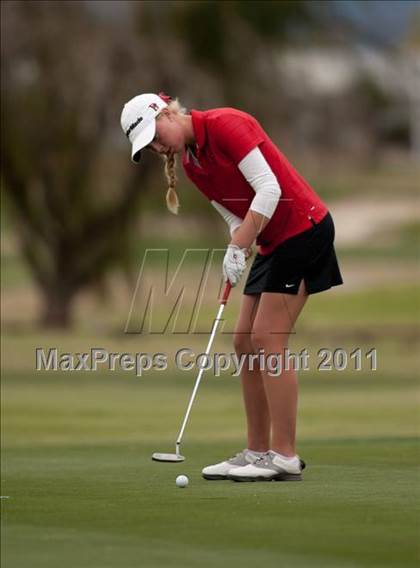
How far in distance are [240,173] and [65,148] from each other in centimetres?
1936

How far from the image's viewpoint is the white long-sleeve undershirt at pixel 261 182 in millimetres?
7410

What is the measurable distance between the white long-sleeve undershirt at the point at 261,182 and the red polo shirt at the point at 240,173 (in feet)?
0.13

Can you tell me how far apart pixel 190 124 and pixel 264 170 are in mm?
424

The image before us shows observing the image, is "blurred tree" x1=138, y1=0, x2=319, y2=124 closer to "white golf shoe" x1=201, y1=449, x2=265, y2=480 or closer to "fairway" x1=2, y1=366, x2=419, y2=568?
"fairway" x1=2, y1=366, x2=419, y2=568

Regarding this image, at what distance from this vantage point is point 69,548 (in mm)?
5750

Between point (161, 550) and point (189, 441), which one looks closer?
point (161, 550)

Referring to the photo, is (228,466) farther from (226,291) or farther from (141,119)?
(141,119)

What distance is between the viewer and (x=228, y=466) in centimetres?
785

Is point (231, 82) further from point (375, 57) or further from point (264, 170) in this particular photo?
point (264, 170)

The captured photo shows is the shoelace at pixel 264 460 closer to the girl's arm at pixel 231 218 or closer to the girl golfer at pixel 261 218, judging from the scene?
the girl golfer at pixel 261 218

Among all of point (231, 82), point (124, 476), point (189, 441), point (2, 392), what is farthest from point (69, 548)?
point (231, 82)

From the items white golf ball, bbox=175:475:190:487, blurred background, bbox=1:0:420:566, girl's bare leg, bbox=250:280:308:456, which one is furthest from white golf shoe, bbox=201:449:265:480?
blurred background, bbox=1:0:420:566

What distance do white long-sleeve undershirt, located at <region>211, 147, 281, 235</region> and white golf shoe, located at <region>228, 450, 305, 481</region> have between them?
116 centimetres

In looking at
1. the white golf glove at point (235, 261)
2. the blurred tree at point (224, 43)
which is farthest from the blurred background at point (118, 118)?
the white golf glove at point (235, 261)
